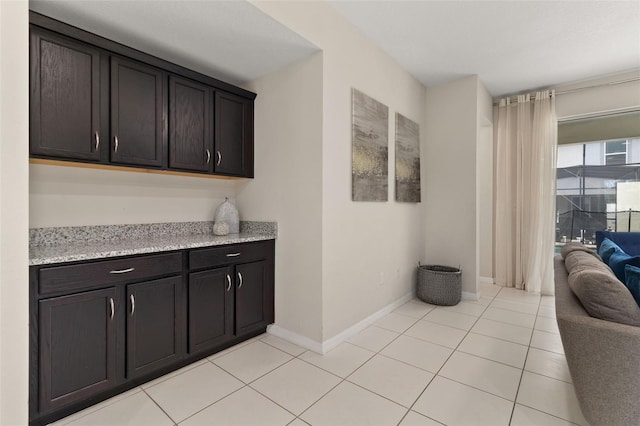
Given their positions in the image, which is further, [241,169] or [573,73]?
[573,73]

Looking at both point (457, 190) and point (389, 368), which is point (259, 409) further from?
point (457, 190)

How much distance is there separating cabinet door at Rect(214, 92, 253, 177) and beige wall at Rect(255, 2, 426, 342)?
0.88 m

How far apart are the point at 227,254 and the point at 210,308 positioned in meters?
0.42

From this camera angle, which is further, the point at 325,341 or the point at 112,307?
the point at 325,341

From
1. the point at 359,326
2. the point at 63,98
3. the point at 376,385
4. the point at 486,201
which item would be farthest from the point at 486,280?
the point at 63,98

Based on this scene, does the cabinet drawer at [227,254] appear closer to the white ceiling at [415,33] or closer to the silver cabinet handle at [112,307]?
the silver cabinet handle at [112,307]

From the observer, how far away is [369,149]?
2773 mm

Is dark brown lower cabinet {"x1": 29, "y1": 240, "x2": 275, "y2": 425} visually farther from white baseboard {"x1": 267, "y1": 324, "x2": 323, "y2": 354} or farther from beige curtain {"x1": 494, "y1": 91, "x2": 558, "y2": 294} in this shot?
beige curtain {"x1": 494, "y1": 91, "x2": 558, "y2": 294}

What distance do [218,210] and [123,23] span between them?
1.55m

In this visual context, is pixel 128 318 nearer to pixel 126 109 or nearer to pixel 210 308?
pixel 210 308

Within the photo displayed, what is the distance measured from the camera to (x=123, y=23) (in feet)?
6.37

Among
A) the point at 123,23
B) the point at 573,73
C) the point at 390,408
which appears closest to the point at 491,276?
the point at 573,73
